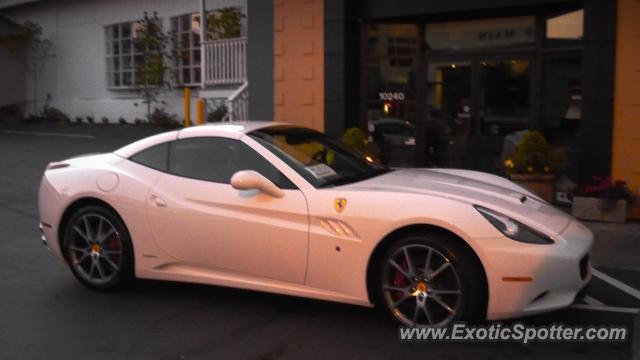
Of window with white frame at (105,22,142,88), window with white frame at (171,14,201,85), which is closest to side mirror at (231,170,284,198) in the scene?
window with white frame at (171,14,201,85)

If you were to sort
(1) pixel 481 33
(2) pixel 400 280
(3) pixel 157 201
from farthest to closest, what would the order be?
(1) pixel 481 33
(3) pixel 157 201
(2) pixel 400 280

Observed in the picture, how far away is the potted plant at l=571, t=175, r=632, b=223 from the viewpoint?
28.8ft

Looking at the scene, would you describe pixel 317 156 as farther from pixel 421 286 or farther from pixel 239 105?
pixel 239 105

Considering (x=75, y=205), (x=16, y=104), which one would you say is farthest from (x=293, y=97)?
(x=16, y=104)

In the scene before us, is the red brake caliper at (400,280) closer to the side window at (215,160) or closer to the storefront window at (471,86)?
the side window at (215,160)

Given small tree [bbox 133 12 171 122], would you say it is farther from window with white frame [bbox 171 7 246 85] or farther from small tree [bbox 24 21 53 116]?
small tree [bbox 24 21 53 116]

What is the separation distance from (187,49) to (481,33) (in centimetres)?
933

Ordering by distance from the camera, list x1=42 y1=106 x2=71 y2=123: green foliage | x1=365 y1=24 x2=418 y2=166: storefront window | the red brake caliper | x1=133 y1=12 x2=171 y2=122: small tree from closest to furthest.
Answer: the red brake caliper < x1=365 y1=24 x2=418 y2=166: storefront window < x1=133 y1=12 x2=171 y2=122: small tree < x1=42 y1=106 x2=71 y2=123: green foliage

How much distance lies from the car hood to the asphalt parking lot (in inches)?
27.5

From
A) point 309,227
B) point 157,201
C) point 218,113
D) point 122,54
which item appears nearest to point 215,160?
point 157,201

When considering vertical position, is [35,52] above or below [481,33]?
above

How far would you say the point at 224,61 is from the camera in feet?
49.7

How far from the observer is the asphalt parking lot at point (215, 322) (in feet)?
14.8

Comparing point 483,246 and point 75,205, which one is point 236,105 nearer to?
point 75,205
